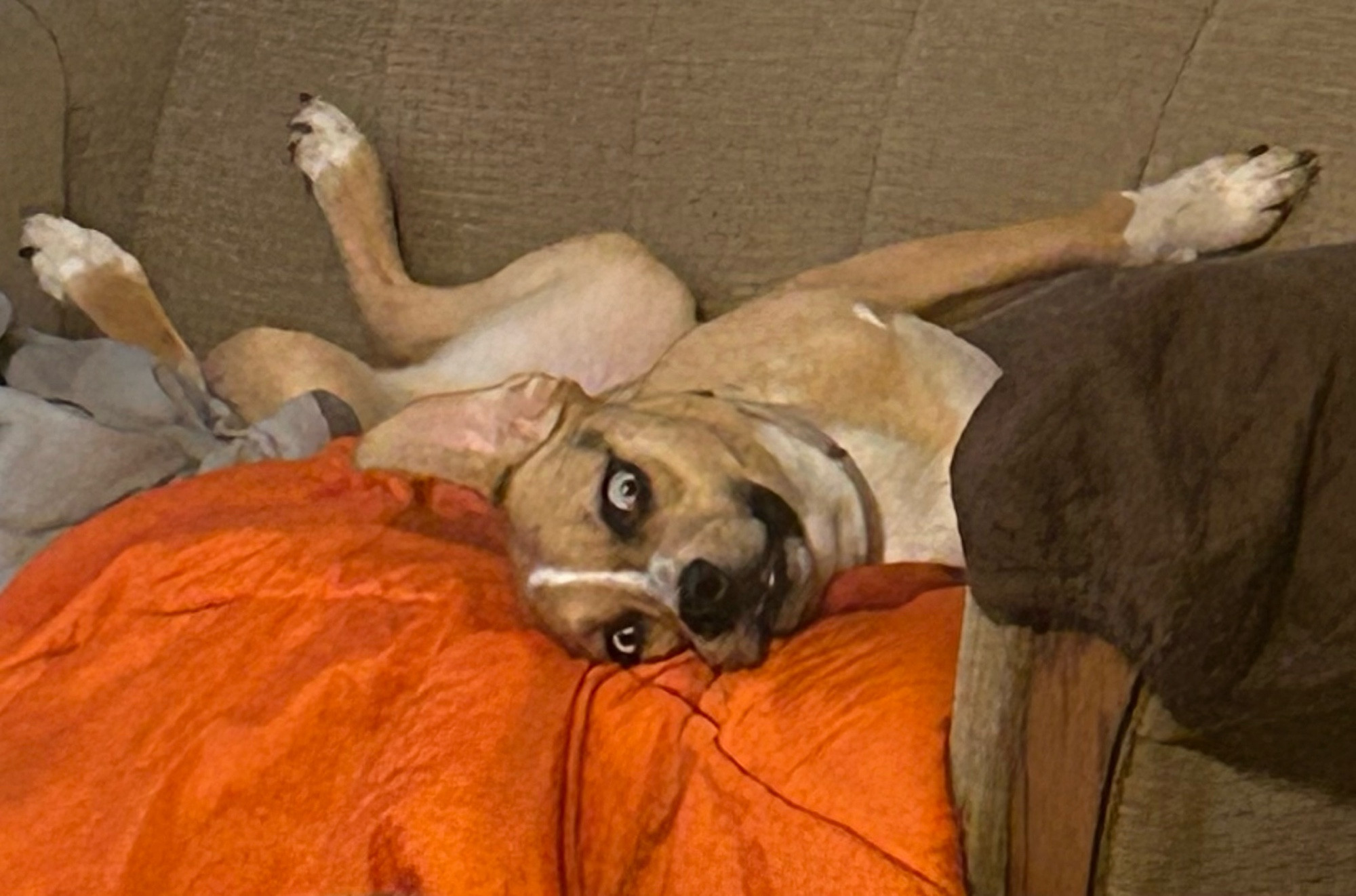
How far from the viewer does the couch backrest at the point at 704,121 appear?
1.97m

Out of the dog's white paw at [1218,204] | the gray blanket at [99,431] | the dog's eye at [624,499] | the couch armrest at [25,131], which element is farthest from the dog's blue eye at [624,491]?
the couch armrest at [25,131]

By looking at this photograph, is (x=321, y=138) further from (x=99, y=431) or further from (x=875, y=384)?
(x=875, y=384)

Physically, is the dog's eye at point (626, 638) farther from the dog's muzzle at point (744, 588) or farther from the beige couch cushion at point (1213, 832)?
the beige couch cushion at point (1213, 832)

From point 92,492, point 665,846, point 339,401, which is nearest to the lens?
point 665,846

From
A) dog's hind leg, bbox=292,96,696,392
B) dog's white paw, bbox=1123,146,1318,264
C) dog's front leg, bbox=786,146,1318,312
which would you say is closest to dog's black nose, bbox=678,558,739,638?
dog's front leg, bbox=786,146,1318,312

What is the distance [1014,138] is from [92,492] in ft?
4.84

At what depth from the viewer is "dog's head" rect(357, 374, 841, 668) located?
169 cm

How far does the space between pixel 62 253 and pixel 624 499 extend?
1349 mm

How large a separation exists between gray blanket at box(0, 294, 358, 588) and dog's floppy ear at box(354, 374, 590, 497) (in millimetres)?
268

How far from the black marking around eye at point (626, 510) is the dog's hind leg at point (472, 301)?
0.53 m

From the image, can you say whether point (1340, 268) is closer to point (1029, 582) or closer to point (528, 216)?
point (1029, 582)

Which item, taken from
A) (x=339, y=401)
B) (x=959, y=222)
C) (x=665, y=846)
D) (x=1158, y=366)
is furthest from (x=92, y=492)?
(x=1158, y=366)

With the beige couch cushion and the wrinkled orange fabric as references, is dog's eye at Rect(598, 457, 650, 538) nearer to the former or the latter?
the wrinkled orange fabric

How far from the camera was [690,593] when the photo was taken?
1668 millimetres
